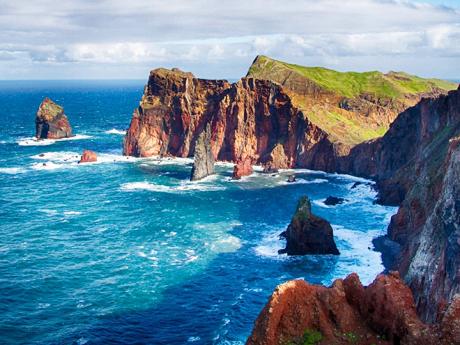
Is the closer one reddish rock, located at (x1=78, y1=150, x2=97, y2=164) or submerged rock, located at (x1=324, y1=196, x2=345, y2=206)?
submerged rock, located at (x1=324, y1=196, x2=345, y2=206)

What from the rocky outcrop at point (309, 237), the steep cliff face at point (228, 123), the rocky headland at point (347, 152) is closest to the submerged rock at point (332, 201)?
the rocky headland at point (347, 152)

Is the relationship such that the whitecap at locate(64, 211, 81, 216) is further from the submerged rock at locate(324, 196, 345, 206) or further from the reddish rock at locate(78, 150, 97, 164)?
the submerged rock at locate(324, 196, 345, 206)

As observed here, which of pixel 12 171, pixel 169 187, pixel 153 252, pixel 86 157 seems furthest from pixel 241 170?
pixel 12 171

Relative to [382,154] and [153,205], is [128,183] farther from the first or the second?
[382,154]

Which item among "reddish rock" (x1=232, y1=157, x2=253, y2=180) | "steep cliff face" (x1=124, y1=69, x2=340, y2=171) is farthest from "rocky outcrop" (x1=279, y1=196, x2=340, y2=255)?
"steep cliff face" (x1=124, y1=69, x2=340, y2=171)

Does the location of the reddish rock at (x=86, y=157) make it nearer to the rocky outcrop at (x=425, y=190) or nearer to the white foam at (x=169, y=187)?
the white foam at (x=169, y=187)

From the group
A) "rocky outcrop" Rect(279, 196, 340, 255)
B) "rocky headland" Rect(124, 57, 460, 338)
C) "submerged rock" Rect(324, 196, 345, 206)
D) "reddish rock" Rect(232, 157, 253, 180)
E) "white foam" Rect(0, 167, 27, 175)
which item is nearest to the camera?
"rocky headland" Rect(124, 57, 460, 338)
